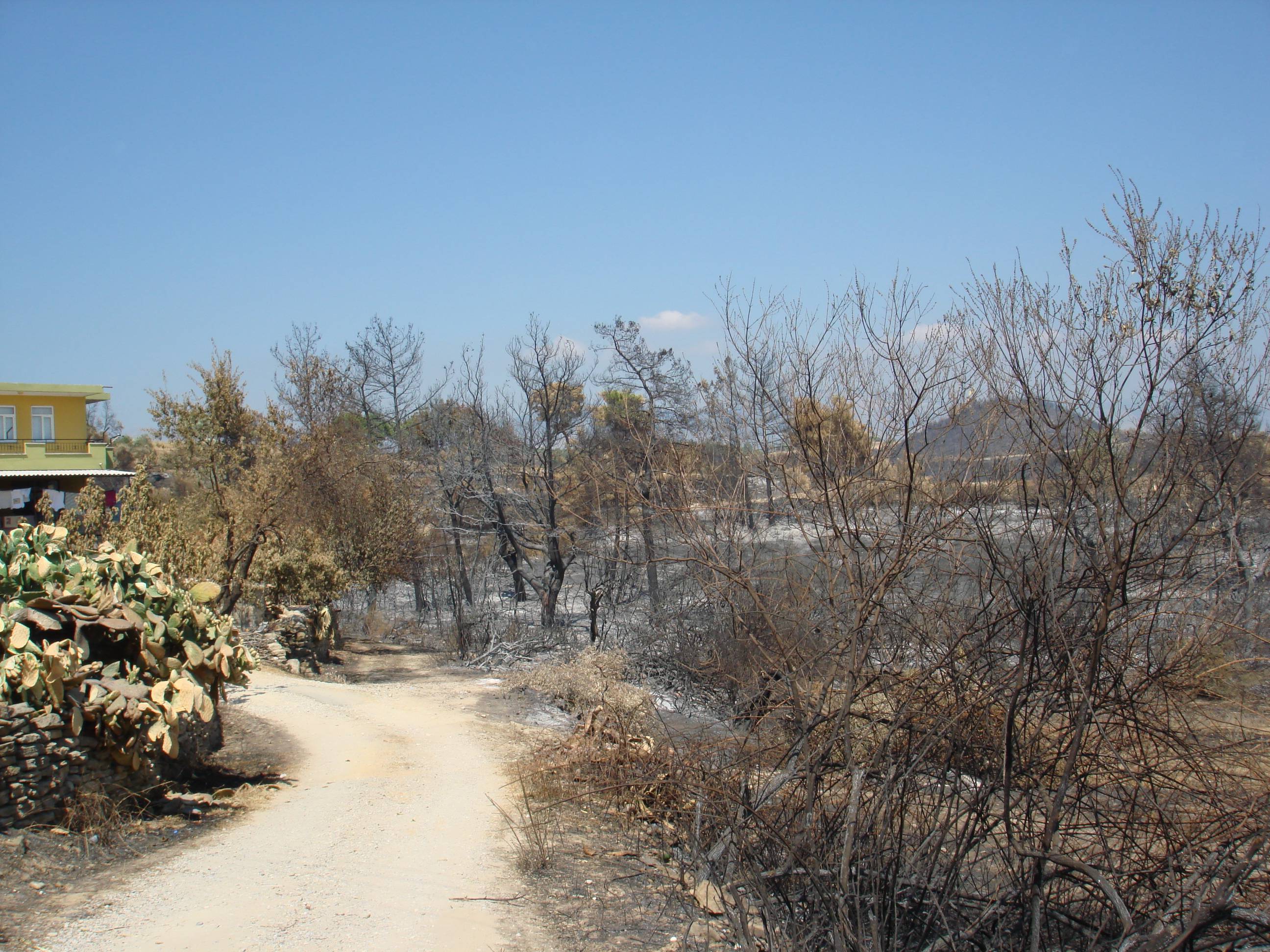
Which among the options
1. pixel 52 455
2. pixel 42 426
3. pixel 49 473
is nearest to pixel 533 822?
pixel 49 473

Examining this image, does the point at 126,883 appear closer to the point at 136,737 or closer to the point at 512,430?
the point at 136,737

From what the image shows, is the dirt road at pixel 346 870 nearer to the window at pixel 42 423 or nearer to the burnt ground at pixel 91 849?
the burnt ground at pixel 91 849

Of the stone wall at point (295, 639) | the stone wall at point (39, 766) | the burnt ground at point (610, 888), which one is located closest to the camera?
the burnt ground at point (610, 888)

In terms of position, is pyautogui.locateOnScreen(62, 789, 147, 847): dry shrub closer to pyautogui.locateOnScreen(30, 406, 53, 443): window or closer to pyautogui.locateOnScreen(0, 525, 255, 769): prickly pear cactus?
pyautogui.locateOnScreen(0, 525, 255, 769): prickly pear cactus

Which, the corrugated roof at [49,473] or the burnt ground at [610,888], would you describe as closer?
the burnt ground at [610,888]

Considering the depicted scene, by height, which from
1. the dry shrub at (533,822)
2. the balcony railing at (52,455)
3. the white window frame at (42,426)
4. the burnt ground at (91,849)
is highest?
the white window frame at (42,426)

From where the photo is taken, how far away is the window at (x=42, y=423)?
32.4 m

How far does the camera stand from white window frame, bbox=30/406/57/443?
32.3m

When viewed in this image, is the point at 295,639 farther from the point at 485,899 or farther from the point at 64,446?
the point at 64,446

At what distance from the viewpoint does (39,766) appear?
230 inches

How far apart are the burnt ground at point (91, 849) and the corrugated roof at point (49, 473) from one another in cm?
2700

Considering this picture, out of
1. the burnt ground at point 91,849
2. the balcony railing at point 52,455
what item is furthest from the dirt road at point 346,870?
the balcony railing at point 52,455

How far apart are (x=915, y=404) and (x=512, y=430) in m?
17.9

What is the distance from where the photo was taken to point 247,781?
25.6ft
